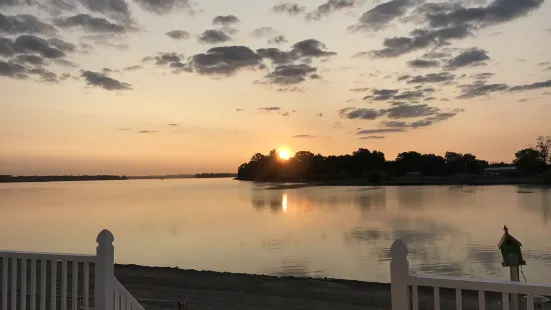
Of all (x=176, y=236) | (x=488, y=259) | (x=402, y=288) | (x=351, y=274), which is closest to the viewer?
(x=402, y=288)

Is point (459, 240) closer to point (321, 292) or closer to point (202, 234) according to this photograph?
point (202, 234)

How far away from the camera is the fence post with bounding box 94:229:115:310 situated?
Result: 5090mm

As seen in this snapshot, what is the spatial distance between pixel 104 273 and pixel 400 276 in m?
3.07

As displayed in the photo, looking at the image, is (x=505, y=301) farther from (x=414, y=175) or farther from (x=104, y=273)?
(x=414, y=175)

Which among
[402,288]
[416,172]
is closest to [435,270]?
[402,288]

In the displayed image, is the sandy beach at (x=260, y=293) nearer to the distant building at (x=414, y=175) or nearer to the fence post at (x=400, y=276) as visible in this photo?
the fence post at (x=400, y=276)

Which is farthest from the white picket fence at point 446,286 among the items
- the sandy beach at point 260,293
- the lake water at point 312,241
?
the lake water at point 312,241

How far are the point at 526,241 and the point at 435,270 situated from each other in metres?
11.7

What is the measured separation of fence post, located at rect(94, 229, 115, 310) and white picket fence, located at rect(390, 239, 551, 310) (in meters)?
2.93

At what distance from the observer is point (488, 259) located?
2233cm

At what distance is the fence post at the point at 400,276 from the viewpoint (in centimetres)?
381

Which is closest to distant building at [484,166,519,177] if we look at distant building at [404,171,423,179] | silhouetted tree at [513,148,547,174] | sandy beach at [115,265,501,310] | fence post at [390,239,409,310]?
silhouetted tree at [513,148,547,174]

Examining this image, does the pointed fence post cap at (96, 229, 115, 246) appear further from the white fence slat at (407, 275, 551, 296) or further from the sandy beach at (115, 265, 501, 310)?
the sandy beach at (115, 265, 501, 310)

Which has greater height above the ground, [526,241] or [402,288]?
[402,288]
